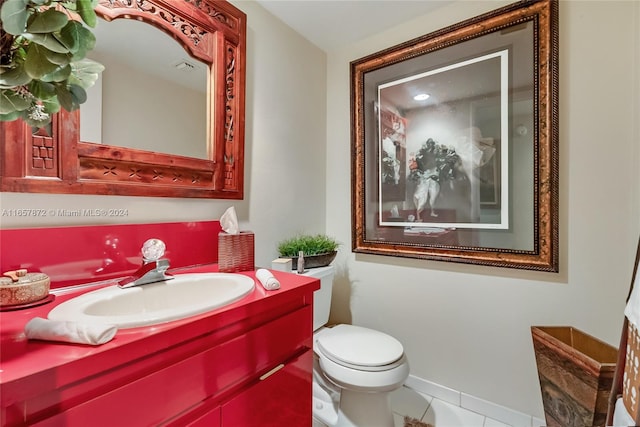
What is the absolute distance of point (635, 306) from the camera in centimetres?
66

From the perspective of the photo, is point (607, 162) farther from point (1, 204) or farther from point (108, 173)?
point (1, 204)

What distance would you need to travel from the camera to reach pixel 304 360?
949 mm

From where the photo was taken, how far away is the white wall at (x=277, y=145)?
143 centimetres

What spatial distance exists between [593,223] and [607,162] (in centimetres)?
26

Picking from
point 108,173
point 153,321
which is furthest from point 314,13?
point 153,321

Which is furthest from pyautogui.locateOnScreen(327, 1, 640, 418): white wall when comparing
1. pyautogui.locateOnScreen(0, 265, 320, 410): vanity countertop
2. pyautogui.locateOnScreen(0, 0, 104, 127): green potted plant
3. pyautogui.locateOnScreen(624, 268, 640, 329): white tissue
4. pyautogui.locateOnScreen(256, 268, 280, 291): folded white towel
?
pyautogui.locateOnScreen(0, 0, 104, 127): green potted plant

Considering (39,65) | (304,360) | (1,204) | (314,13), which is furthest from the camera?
(314,13)

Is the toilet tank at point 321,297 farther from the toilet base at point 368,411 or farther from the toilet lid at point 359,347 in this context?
the toilet base at point 368,411

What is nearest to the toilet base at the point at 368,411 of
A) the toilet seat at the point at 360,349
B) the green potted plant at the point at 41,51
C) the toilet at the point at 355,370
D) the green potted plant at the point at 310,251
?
the toilet at the point at 355,370

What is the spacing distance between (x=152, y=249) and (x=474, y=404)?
1.70 m

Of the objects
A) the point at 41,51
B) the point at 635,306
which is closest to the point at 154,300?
the point at 41,51

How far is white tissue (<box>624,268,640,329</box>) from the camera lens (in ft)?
2.13

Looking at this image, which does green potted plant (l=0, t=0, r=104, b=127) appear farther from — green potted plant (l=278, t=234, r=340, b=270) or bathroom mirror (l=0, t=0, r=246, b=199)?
green potted plant (l=278, t=234, r=340, b=270)

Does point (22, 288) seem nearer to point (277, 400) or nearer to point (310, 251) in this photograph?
point (277, 400)
